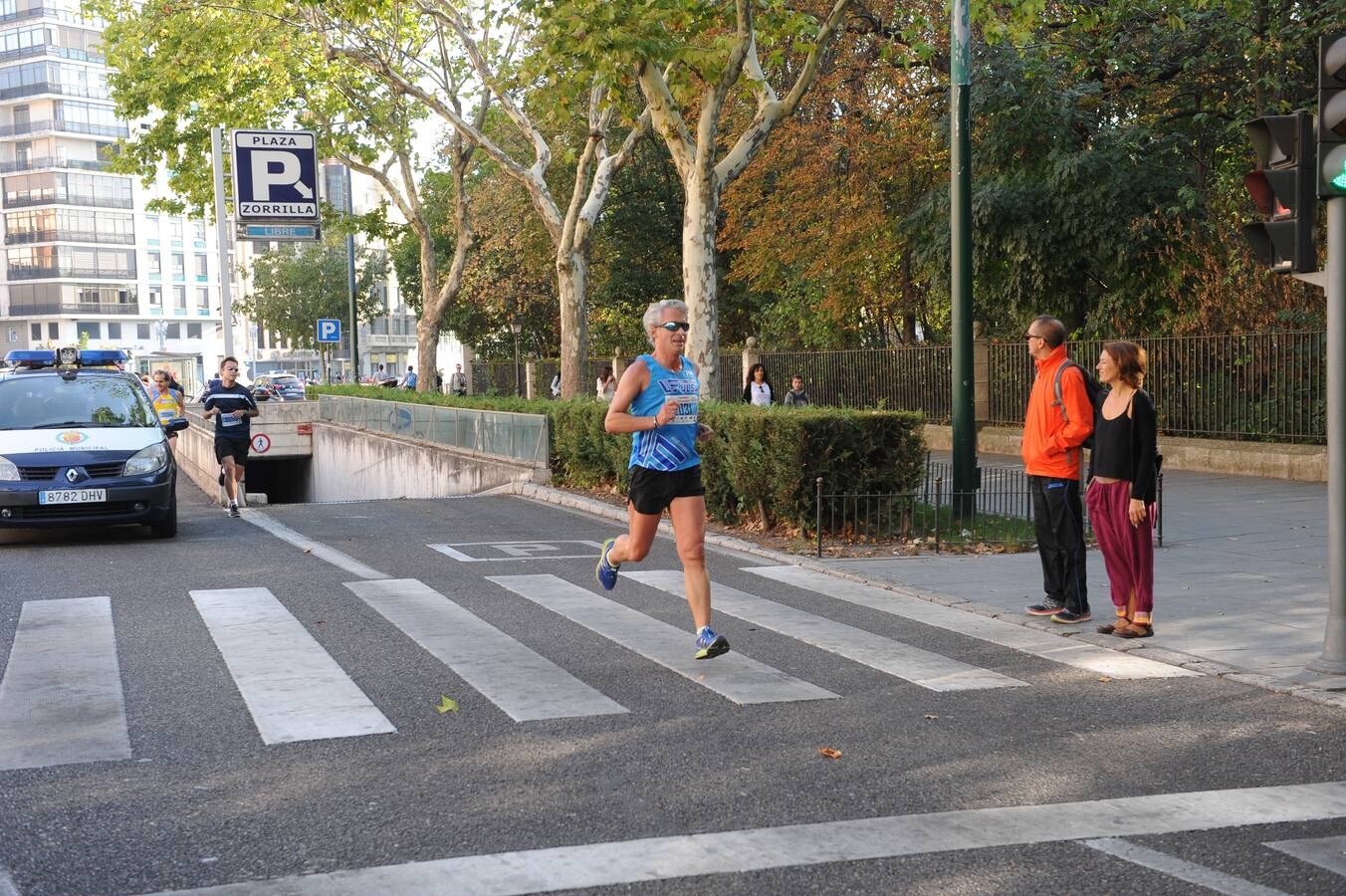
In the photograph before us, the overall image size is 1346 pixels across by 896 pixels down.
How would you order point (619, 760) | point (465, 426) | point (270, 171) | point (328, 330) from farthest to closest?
point (328, 330) → point (465, 426) → point (270, 171) → point (619, 760)

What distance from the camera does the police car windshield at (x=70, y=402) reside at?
13.9 m

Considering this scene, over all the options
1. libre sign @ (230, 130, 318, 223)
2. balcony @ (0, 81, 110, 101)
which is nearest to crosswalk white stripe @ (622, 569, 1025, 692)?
libre sign @ (230, 130, 318, 223)

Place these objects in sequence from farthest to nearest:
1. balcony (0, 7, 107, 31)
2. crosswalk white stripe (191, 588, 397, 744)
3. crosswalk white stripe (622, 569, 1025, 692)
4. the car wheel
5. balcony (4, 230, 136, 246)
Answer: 1. balcony (4, 230, 136, 246)
2. balcony (0, 7, 107, 31)
3. the car wheel
4. crosswalk white stripe (622, 569, 1025, 692)
5. crosswalk white stripe (191, 588, 397, 744)

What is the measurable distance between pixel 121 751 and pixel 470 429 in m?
17.4

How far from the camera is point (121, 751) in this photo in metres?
5.85

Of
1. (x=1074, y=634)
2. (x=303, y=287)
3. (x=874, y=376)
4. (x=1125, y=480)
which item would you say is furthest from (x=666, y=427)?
(x=303, y=287)

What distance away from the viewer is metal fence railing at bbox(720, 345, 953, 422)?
2702 centimetres

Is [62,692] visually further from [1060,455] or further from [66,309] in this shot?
[66,309]

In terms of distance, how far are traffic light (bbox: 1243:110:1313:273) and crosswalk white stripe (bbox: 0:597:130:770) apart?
5797 millimetres

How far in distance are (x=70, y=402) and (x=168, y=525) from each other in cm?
174

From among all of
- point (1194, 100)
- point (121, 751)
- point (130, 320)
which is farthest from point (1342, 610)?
point (130, 320)

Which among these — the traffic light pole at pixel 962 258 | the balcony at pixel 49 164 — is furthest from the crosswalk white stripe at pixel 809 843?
the balcony at pixel 49 164

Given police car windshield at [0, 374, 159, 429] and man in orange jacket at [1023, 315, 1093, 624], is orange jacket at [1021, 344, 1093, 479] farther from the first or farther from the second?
police car windshield at [0, 374, 159, 429]

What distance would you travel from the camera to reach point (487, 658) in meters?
7.73
